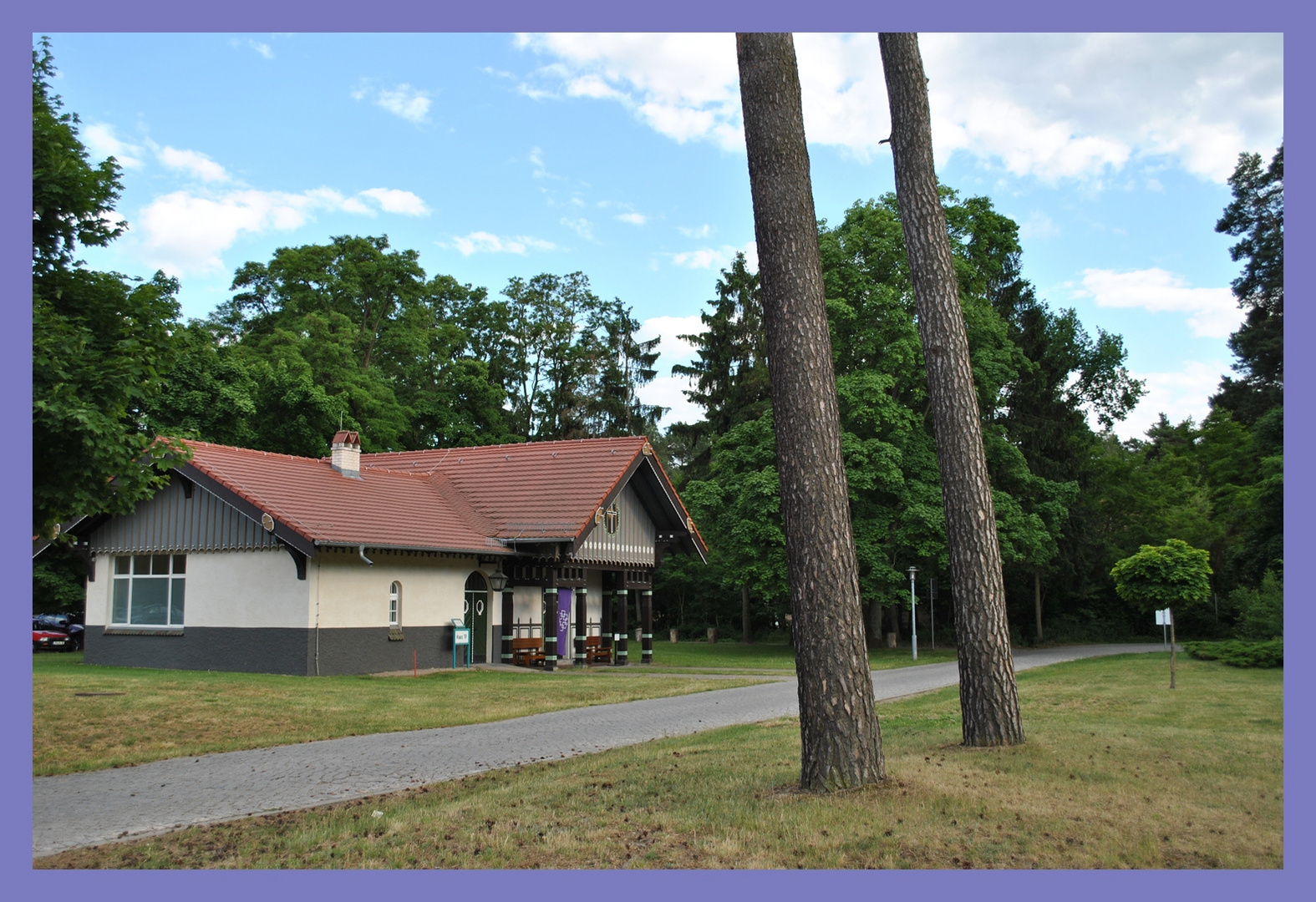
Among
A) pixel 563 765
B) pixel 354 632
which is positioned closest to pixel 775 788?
pixel 563 765

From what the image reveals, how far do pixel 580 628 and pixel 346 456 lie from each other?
7783 millimetres

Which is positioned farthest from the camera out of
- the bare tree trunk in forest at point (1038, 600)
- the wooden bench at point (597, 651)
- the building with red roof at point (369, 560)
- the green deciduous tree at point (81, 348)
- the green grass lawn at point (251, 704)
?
the bare tree trunk in forest at point (1038, 600)

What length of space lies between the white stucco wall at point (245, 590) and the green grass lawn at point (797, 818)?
1296 cm

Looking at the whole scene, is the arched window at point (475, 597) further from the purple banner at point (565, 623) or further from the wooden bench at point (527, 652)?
the purple banner at point (565, 623)

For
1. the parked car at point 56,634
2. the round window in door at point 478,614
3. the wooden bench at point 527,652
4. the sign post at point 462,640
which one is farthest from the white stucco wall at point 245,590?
the parked car at point 56,634

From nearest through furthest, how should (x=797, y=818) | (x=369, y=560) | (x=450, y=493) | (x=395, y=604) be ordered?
1. (x=797, y=818)
2. (x=369, y=560)
3. (x=395, y=604)
4. (x=450, y=493)

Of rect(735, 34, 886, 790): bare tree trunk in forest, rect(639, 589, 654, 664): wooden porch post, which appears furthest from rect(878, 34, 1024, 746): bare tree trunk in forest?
rect(639, 589, 654, 664): wooden porch post

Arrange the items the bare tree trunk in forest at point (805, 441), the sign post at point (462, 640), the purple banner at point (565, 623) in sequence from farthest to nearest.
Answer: the purple banner at point (565, 623) → the sign post at point (462, 640) → the bare tree trunk in forest at point (805, 441)

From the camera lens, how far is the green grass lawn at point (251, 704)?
11.7 m

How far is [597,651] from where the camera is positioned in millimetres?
29156

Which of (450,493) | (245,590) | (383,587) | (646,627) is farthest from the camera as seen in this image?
(646,627)

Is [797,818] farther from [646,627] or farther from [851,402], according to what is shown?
[851,402]

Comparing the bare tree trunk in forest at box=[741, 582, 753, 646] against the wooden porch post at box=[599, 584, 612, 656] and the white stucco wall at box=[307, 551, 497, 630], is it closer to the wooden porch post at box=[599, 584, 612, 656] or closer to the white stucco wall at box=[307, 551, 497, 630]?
the wooden porch post at box=[599, 584, 612, 656]

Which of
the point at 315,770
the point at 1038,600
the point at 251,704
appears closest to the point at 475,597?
the point at 251,704
